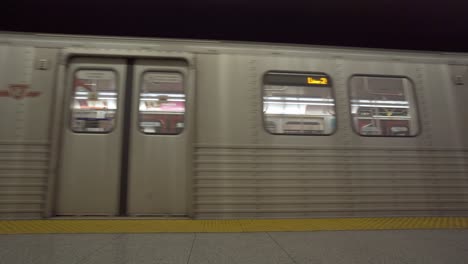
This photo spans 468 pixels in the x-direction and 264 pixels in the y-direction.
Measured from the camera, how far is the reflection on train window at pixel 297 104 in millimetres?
3455

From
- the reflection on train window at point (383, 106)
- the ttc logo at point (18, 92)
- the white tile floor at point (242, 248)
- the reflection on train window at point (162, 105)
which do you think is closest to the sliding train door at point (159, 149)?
the reflection on train window at point (162, 105)

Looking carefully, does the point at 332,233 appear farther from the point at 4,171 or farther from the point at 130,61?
the point at 4,171

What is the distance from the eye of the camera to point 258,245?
247cm

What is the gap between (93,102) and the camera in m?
3.36

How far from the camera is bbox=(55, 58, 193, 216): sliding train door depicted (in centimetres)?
321

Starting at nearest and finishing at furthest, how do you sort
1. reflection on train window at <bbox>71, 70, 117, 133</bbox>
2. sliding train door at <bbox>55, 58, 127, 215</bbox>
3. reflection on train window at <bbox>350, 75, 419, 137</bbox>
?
sliding train door at <bbox>55, 58, 127, 215</bbox> → reflection on train window at <bbox>71, 70, 117, 133</bbox> → reflection on train window at <bbox>350, 75, 419, 137</bbox>

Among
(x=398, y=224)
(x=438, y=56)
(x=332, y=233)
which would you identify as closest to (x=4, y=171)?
(x=332, y=233)

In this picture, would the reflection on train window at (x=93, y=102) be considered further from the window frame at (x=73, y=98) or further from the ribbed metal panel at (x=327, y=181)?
the ribbed metal panel at (x=327, y=181)

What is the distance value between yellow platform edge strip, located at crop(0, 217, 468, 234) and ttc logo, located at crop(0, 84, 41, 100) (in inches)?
52.8

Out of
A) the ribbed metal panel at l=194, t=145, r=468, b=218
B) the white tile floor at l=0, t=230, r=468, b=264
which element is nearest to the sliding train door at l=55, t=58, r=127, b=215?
the white tile floor at l=0, t=230, r=468, b=264

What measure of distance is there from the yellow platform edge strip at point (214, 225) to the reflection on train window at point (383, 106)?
104 centimetres

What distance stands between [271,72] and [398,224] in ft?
7.20

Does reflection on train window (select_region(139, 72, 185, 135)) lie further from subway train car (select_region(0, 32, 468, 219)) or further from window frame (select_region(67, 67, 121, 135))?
window frame (select_region(67, 67, 121, 135))

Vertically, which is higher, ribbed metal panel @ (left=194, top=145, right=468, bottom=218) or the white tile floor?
ribbed metal panel @ (left=194, top=145, right=468, bottom=218)
